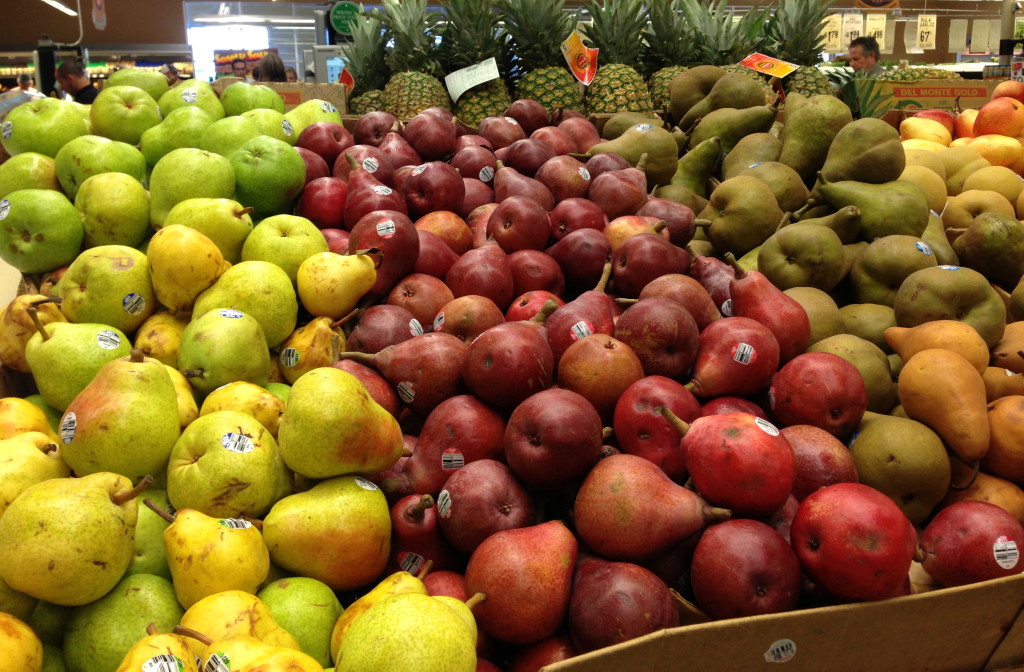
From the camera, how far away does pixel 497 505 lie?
1.67m

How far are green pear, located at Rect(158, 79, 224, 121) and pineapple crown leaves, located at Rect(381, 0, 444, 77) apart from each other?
1630 mm

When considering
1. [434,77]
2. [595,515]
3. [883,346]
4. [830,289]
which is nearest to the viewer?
[595,515]

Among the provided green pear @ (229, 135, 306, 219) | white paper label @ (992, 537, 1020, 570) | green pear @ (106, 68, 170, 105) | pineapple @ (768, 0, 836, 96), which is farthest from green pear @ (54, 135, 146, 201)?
pineapple @ (768, 0, 836, 96)

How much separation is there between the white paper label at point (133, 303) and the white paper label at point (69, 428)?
641 millimetres

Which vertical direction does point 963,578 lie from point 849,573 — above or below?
below

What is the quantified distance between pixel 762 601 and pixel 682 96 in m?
3.31

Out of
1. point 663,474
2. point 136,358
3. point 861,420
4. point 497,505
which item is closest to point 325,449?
point 497,505

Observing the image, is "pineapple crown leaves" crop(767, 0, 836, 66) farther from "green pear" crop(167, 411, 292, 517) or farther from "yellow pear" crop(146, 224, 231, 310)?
"green pear" crop(167, 411, 292, 517)

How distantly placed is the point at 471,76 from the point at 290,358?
272 cm

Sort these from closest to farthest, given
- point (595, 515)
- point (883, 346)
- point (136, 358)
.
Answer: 1. point (595, 515)
2. point (136, 358)
3. point (883, 346)

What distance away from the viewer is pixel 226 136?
2877 millimetres

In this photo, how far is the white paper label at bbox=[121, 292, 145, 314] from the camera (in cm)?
228

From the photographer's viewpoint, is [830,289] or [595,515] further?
[830,289]

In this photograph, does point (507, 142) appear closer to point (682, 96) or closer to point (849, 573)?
point (682, 96)
